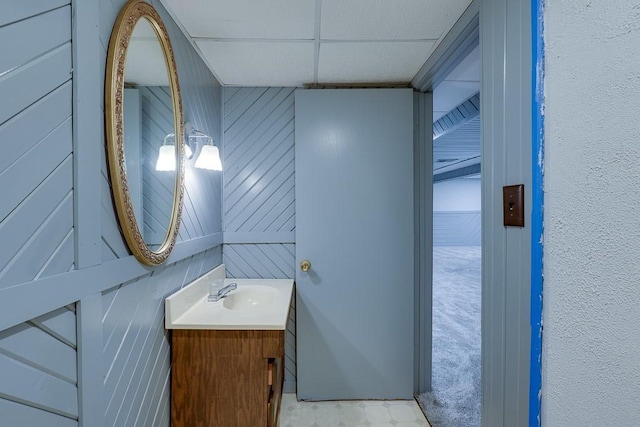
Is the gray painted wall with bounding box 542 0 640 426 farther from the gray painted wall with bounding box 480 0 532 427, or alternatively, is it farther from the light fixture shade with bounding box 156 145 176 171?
the light fixture shade with bounding box 156 145 176 171

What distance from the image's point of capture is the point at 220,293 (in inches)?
66.1

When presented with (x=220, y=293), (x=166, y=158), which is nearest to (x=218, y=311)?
(x=220, y=293)

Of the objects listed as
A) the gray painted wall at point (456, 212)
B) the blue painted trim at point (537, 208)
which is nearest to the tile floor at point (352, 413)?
the blue painted trim at point (537, 208)

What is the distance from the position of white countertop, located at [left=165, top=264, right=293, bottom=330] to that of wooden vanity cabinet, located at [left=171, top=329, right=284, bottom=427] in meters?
0.04

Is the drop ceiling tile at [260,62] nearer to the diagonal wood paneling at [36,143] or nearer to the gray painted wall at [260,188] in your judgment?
the gray painted wall at [260,188]

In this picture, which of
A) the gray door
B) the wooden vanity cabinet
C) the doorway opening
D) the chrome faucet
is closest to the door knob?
the gray door

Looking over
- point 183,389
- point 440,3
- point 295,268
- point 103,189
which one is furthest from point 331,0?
point 183,389

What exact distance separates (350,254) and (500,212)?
1101mm

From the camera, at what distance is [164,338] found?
1285 millimetres

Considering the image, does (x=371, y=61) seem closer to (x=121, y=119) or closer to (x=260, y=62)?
(x=260, y=62)

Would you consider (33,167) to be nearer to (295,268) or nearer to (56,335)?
(56,335)

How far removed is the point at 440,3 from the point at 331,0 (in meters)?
0.47

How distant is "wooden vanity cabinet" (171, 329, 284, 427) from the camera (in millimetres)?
1332

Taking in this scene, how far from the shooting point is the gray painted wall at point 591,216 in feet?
1.91
